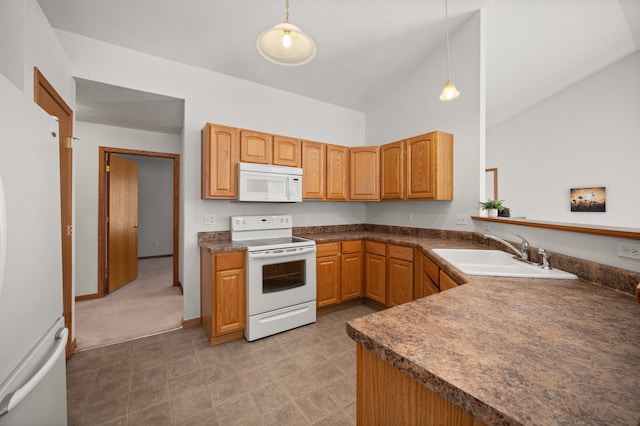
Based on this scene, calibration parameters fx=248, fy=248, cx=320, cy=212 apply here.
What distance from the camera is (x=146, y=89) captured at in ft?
8.44

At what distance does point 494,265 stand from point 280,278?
1.88 m

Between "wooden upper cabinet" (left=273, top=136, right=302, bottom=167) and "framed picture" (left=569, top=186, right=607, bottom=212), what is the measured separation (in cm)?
474

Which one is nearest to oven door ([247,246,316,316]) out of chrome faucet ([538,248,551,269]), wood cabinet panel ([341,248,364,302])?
wood cabinet panel ([341,248,364,302])

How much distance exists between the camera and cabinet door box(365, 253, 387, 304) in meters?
2.97

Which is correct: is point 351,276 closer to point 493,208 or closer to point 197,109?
point 493,208

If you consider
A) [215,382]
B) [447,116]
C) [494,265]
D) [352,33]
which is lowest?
[215,382]

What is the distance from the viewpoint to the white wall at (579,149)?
3.65 metres

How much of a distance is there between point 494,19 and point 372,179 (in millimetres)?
2087

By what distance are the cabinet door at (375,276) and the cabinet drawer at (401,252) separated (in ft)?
0.52

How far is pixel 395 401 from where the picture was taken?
2.25 feet

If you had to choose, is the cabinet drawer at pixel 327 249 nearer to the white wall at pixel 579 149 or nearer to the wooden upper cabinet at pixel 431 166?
the wooden upper cabinet at pixel 431 166

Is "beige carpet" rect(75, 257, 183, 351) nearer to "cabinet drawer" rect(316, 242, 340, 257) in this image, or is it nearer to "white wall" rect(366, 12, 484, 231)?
"cabinet drawer" rect(316, 242, 340, 257)

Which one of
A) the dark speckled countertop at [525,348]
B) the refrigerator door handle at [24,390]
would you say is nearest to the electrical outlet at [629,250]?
the dark speckled countertop at [525,348]

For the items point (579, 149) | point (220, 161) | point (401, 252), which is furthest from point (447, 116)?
Result: point (579, 149)
